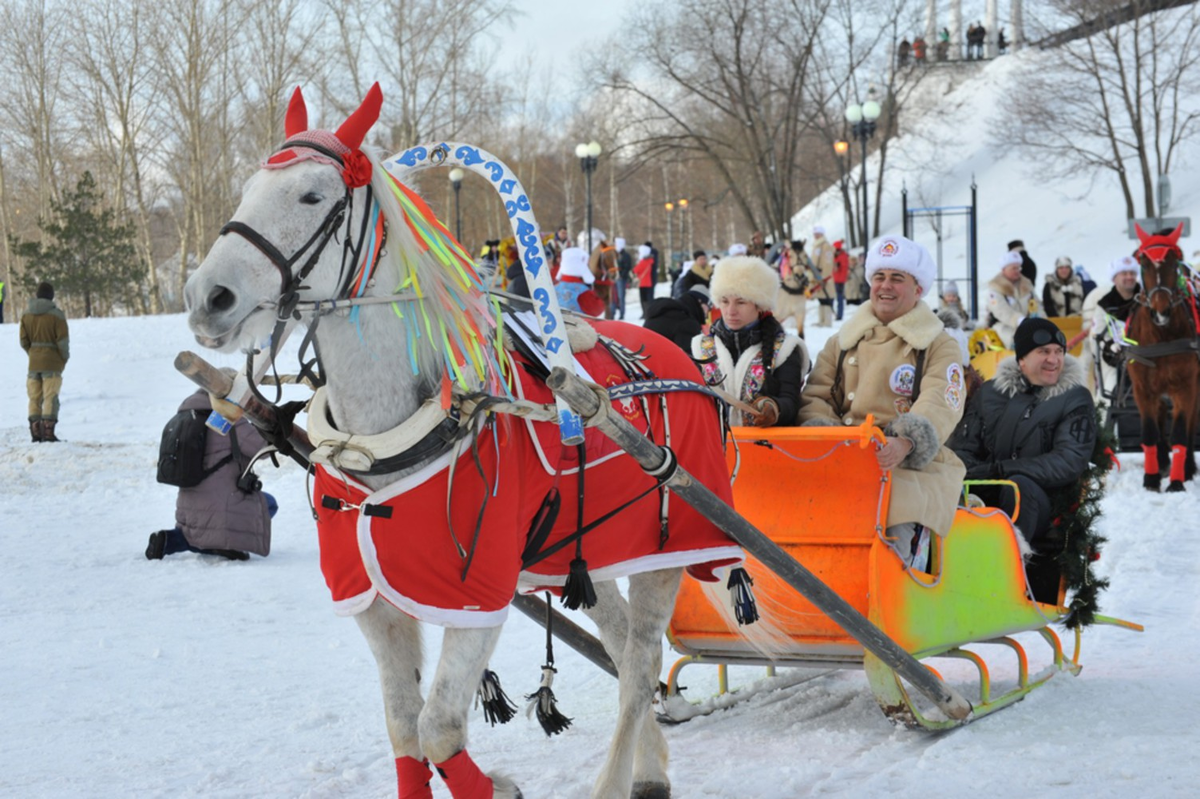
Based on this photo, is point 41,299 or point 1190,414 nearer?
point 1190,414

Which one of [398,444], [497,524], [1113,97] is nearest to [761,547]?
[497,524]

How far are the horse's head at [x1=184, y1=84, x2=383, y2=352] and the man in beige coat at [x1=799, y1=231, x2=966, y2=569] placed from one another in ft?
7.43

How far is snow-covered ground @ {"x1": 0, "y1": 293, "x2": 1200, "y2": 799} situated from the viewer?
4062 millimetres

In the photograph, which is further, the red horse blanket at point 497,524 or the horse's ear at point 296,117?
the horse's ear at point 296,117

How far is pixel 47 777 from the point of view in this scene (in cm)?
411

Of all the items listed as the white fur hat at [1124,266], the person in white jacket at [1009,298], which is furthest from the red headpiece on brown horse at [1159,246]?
the person in white jacket at [1009,298]

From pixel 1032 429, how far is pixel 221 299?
4212mm

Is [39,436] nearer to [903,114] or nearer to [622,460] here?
[622,460]

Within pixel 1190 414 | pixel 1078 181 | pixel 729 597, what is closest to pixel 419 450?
pixel 729 597

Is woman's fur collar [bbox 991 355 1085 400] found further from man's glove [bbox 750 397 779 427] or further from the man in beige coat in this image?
man's glove [bbox 750 397 779 427]

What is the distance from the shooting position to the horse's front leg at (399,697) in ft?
11.0

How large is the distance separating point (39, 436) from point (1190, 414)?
37.5ft

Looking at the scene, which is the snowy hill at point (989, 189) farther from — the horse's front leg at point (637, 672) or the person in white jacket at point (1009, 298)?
the horse's front leg at point (637, 672)

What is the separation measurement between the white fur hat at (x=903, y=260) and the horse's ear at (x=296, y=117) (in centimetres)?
245
